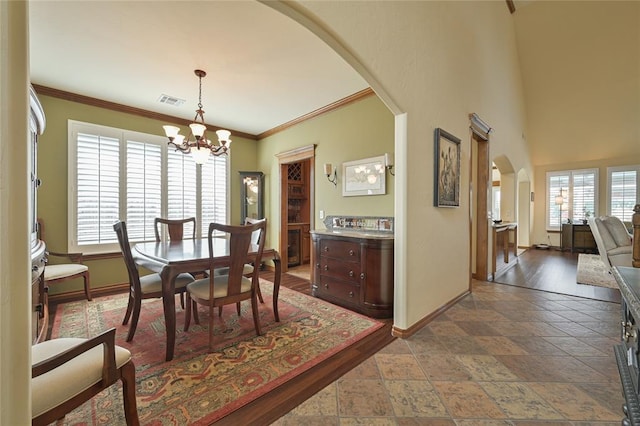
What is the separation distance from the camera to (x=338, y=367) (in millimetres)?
1922

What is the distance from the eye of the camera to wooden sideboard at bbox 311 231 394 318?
9.20ft

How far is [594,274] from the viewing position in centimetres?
447

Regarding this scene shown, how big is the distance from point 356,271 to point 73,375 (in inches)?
94.3

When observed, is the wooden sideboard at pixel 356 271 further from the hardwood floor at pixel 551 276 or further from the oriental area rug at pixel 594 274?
the oriental area rug at pixel 594 274

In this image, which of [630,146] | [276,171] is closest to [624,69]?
[630,146]

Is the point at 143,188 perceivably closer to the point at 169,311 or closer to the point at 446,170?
the point at 169,311

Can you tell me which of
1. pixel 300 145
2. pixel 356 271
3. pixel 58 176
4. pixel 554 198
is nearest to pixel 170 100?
pixel 58 176

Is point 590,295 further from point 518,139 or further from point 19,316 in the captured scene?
point 19,316

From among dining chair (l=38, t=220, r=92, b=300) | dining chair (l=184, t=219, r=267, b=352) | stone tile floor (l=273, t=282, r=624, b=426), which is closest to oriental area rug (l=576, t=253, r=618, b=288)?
stone tile floor (l=273, t=282, r=624, b=426)

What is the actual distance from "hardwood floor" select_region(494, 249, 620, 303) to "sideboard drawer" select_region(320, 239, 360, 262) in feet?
9.11

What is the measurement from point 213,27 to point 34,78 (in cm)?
267

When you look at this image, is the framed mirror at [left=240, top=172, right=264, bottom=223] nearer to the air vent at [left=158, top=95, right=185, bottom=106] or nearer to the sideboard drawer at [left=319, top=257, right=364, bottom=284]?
the air vent at [left=158, top=95, right=185, bottom=106]

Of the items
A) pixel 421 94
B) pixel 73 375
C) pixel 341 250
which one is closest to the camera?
pixel 73 375

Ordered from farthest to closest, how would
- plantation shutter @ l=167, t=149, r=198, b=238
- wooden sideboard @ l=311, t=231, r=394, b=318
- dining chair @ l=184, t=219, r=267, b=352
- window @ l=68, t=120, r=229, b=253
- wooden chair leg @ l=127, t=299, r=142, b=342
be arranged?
plantation shutter @ l=167, t=149, r=198, b=238
window @ l=68, t=120, r=229, b=253
wooden sideboard @ l=311, t=231, r=394, b=318
wooden chair leg @ l=127, t=299, r=142, b=342
dining chair @ l=184, t=219, r=267, b=352
